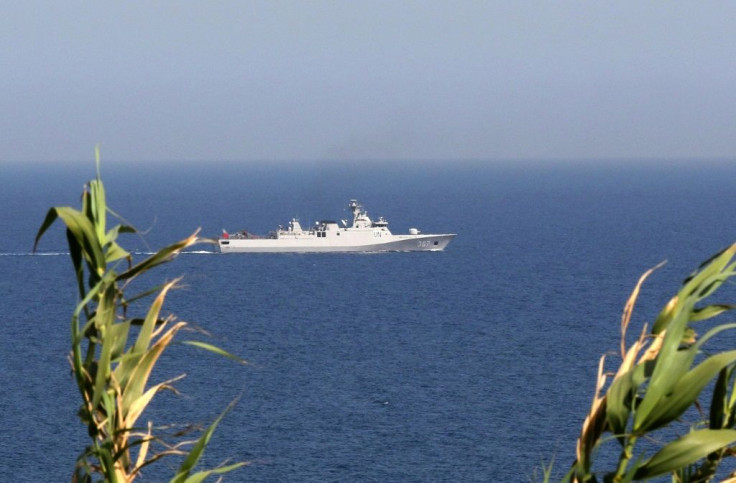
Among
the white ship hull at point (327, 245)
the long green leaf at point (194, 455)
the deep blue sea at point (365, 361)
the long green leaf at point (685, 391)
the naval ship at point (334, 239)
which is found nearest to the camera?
the long green leaf at point (685, 391)

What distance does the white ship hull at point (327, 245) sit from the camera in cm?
15788

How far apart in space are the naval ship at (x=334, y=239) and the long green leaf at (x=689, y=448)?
149 meters

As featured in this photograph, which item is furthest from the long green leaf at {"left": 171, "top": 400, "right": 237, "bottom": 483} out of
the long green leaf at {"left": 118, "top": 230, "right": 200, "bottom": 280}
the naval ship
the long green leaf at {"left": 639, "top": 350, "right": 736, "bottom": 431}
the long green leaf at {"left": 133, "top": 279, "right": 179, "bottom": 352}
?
the naval ship

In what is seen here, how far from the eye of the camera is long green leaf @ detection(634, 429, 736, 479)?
4.93m

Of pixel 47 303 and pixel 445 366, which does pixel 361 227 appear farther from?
pixel 445 366

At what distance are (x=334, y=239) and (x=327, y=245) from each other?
8.44 feet

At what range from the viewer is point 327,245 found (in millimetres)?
159875

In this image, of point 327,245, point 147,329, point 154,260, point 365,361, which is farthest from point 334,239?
point 154,260

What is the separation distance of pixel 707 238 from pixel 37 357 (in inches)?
4822

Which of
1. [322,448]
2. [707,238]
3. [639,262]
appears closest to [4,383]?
[322,448]

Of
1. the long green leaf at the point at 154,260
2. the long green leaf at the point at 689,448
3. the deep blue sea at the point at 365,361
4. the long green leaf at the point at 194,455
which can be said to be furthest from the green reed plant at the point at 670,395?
the deep blue sea at the point at 365,361

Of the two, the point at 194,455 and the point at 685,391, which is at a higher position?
the point at 685,391

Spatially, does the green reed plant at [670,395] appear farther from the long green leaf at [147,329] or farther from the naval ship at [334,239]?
the naval ship at [334,239]

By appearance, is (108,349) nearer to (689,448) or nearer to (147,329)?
(147,329)
